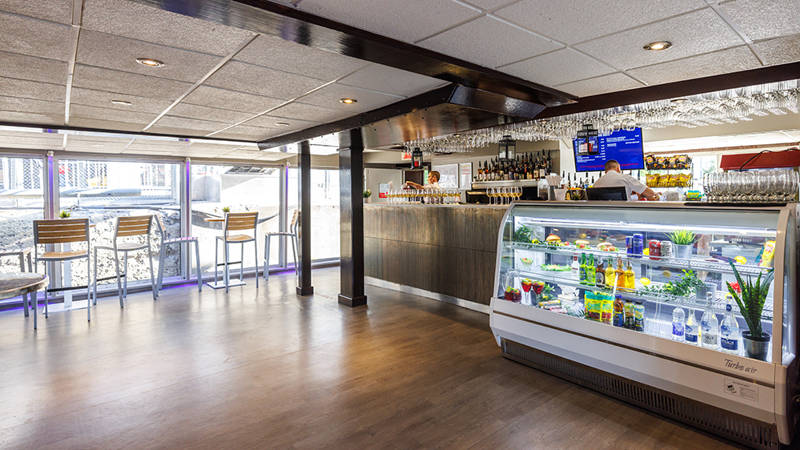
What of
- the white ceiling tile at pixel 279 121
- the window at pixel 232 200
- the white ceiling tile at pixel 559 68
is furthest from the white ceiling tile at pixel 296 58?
the window at pixel 232 200

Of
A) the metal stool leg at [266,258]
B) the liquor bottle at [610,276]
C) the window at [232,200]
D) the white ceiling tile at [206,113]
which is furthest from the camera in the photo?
the window at [232,200]

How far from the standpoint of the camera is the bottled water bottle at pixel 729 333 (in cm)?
258

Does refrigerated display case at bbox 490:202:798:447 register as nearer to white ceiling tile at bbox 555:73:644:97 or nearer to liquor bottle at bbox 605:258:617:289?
liquor bottle at bbox 605:258:617:289

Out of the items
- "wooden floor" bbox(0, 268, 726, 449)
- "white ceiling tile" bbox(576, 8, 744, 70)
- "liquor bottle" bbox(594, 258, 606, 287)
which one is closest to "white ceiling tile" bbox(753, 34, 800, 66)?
"white ceiling tile" bbox(576, 8, 744, 70)

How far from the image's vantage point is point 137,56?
105 inches

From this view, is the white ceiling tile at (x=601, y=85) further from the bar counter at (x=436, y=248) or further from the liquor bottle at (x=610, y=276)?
the bar counter at (x=436, y=248)

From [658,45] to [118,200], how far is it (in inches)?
306

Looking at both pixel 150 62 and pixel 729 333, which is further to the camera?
pixel 150 62

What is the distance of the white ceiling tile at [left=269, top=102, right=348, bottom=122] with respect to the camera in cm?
412

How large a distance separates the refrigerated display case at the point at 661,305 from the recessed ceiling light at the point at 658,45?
106cm

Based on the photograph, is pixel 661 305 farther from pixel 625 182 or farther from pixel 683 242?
pixel 625 182

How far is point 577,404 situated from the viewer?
298 cm

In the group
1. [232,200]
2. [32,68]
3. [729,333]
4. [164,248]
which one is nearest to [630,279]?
[729,333]

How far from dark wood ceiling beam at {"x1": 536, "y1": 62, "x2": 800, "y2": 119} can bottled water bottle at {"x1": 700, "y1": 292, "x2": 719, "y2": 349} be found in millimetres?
1745
